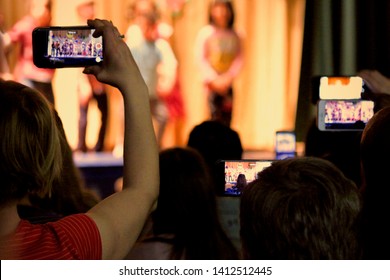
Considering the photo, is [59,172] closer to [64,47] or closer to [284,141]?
[64,47]

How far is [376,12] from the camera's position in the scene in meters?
5.30

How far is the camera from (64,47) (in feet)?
3.78

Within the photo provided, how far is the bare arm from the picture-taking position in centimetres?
87

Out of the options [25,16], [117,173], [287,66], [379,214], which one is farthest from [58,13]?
[379,214]

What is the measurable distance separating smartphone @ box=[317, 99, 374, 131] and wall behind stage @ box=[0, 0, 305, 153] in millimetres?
3836

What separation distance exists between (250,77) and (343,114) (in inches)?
160

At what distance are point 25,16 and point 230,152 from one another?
3.47 m

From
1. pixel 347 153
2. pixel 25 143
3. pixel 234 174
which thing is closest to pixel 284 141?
pixel 347 153

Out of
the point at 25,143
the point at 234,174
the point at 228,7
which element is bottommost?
the point at 234,174

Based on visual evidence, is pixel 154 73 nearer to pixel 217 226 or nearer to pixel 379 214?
pixel 217 226

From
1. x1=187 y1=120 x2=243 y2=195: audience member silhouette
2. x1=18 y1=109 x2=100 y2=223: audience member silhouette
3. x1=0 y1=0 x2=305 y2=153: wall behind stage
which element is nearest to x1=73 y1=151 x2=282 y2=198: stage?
x1=0 y1=0 x2=305 y2=153: wall behind stage

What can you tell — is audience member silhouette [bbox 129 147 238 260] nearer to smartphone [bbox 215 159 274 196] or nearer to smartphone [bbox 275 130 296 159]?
smartphone [bbox 215 159 274 196]
